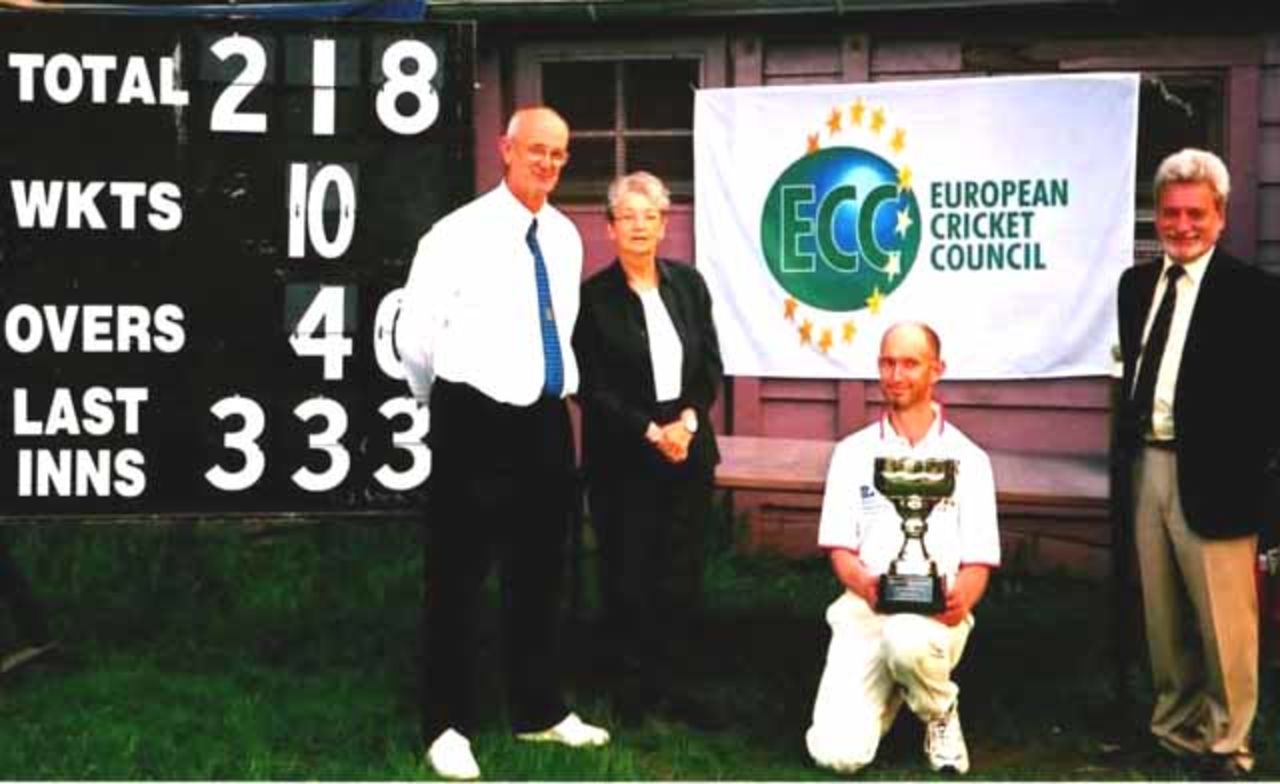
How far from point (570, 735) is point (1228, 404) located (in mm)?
2192

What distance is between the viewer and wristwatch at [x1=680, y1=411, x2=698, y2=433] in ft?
19.1

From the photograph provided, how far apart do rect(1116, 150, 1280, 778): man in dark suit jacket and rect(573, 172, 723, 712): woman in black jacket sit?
4.41ft

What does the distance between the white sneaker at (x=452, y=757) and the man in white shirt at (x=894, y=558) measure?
3.39ft

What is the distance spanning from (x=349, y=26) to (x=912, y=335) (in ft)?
6.54

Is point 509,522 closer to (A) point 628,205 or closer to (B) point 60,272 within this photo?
(A) point 628,205

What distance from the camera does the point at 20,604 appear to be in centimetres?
670

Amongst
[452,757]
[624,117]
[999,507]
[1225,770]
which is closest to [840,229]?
[624,117]

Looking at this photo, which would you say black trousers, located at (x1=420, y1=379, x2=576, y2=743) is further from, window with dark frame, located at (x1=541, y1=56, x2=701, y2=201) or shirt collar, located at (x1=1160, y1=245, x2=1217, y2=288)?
window with dark frame, located at (x1=541, y1=56, x2=701, y2=201)

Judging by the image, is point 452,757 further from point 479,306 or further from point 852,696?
point 479,306

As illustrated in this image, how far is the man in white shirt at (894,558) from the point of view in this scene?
5.42 m

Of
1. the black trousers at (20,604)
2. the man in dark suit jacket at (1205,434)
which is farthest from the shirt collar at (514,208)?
the black trousers at (20,604)

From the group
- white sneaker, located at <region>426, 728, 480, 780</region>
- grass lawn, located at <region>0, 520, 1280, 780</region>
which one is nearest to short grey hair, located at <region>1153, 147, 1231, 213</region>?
grass lawn, located at <region>0, 520, 1280, 780</region>

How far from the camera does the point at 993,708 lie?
6.35m

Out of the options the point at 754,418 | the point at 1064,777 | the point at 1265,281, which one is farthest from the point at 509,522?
the point at 754,418
